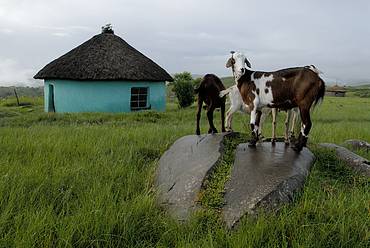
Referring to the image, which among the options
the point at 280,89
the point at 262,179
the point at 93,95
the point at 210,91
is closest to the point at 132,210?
the point at 262,179

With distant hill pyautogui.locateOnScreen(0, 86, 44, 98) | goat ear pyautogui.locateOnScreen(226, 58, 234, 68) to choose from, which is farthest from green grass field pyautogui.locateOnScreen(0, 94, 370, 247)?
distant hill pyautogui.locateOnScreen(0, 86, 44, 98)

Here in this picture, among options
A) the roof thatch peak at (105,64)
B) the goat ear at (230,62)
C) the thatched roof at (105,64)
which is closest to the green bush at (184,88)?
the thatched roof at (105,64)

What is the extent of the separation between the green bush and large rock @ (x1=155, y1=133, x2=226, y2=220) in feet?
47.3

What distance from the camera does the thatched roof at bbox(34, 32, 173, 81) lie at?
58.5ft

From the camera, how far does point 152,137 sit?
24.7 ft

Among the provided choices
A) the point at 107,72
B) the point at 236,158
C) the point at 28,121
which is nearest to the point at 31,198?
the point at 236,158

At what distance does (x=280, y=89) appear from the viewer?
474 cm

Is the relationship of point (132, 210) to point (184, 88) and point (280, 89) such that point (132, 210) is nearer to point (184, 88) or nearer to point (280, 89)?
point (280, 89)

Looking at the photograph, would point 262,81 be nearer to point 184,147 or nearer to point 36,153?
point 184,147

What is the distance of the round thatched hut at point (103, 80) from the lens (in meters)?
17.9

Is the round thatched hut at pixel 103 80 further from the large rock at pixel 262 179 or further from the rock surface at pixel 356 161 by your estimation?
the large rock at pixel 262 179

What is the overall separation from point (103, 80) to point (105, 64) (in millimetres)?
986

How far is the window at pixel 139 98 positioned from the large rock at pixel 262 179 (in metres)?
14.4

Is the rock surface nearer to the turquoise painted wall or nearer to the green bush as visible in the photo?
the turquoise painted wall
